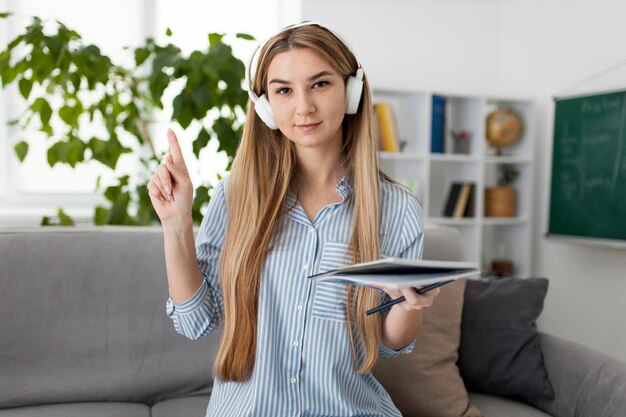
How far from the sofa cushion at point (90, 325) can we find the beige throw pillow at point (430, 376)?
537 mm

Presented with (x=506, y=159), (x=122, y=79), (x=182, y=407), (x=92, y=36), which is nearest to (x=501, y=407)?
(x=182, y=407)

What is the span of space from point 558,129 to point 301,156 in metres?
2.57

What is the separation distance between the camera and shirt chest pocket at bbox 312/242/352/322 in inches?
52.5

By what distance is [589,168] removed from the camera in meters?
3.32

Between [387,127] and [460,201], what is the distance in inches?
27.0

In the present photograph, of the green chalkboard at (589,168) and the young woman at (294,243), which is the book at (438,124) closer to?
the green chalkboard at (589,168)

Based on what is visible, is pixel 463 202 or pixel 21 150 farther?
pixel 463 202

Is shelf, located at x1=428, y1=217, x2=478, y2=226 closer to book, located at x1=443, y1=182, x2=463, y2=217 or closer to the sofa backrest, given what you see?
book, located at x1=443, y1=182, x2=463, y2=217

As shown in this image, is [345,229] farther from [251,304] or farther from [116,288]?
[116,288]

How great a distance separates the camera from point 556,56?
12.5 feet

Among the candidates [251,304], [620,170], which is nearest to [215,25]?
[620,170]

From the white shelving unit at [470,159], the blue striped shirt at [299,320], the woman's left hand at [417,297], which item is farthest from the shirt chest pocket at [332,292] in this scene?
the white shelving unit at [470,159]

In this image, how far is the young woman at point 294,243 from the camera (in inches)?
50.6

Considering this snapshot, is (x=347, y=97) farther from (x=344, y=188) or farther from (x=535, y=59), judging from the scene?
(x=535, y=59)
